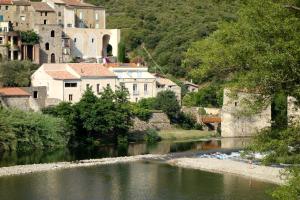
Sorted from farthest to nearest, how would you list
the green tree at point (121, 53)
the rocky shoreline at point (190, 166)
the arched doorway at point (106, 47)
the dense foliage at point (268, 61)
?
the arched doorway at point (106, 47)
the green tree at point (121, 53)
the rocky shoreline at point (190, 166)
the dense foliage at point (268, 61)

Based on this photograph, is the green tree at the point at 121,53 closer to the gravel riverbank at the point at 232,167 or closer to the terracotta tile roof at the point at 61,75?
the terracotta tile roof at the point at 61,75

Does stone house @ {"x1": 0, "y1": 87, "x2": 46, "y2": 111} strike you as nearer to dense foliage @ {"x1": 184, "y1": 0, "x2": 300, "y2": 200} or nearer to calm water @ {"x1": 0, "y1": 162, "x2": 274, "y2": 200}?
calm water @ {"x1": 0, "y1": 162, "x2": 274, "y2": 200}

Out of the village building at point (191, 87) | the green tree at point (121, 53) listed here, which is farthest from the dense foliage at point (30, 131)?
the green tree at point (121, 53)

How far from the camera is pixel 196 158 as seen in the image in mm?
36719

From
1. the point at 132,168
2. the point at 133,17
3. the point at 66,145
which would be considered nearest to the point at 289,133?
the point at 132,168

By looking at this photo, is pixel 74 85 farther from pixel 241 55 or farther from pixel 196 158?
pixel 241 55

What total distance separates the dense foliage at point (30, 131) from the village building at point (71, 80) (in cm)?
480

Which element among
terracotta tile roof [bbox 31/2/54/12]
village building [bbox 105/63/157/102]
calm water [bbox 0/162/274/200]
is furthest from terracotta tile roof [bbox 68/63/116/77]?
calm water [bbox 0/162/274/200]

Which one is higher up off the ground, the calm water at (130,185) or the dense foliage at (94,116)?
the dense foliage at (94,116)

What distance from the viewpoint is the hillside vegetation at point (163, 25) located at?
5938 cm

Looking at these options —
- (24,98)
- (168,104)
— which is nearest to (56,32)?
(24,98)

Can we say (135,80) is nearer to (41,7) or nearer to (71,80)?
(71,80)

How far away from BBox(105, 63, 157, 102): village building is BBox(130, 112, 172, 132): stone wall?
2.45 m

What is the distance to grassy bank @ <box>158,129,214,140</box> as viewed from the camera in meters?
45.1
